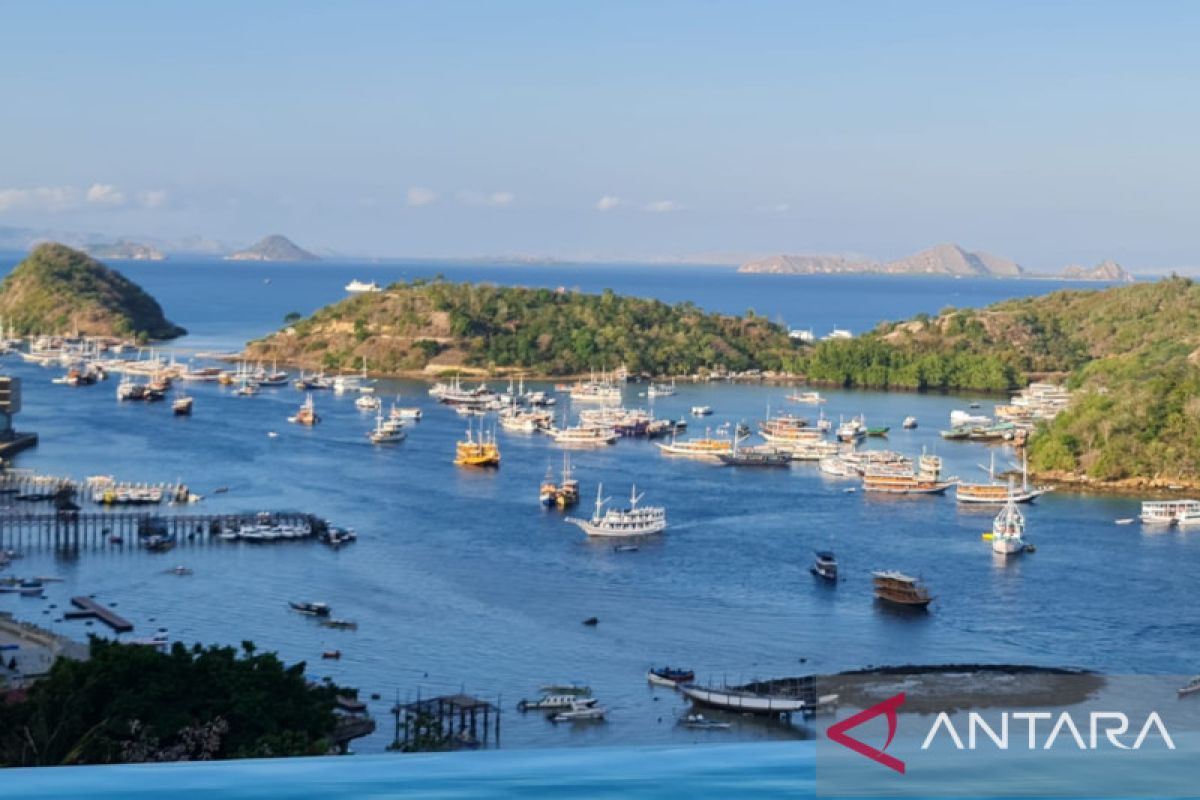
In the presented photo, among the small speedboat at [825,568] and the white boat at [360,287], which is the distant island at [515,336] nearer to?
the white boat at [360,287]

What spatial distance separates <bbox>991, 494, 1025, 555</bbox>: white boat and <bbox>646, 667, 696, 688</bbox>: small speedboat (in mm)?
5424

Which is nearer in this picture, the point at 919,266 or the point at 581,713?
the point at 581,713

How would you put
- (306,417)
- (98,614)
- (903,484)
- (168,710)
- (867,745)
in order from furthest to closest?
(306,417)
(903,484)
(98,614)
(168,710)
(867,745)

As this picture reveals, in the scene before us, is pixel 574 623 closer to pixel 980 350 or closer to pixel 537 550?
pixel 537 550

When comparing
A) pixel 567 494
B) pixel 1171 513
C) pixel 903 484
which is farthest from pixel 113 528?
pixel 1171 513

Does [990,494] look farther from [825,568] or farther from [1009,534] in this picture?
[825,568]

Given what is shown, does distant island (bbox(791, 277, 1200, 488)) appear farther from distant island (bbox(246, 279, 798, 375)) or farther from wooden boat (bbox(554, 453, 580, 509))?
wooden boat (bbox(554, 453, 580, 509))

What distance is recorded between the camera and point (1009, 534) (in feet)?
47.5

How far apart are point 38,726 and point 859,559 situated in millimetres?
9302

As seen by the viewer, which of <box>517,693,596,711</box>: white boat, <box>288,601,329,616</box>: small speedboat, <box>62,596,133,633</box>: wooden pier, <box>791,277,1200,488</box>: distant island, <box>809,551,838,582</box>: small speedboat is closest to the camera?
<box>517,693,596,711</box>: white boat

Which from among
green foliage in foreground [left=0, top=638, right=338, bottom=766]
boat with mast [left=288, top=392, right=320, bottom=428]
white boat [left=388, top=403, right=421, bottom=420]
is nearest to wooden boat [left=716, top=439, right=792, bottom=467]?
white boat [left=388, top=403, right=421, bottom=420]

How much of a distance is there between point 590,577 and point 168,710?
22.4ft

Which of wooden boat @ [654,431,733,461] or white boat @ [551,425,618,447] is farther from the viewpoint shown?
white boat @ [551,425,618,447]

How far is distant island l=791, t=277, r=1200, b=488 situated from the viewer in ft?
63.8
